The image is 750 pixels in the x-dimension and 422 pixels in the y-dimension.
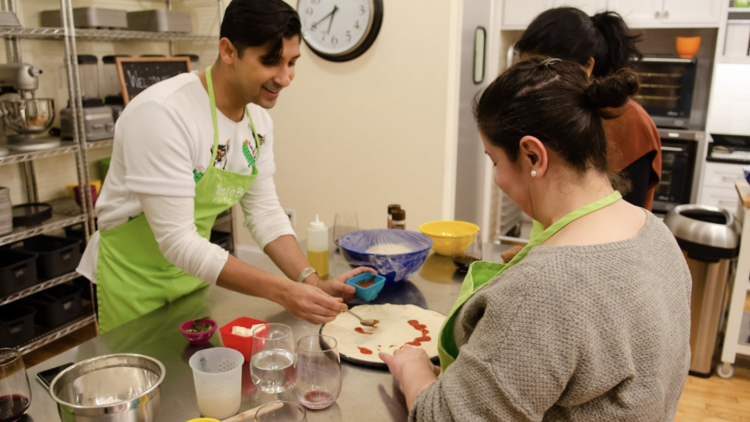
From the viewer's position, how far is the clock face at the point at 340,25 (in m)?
3.51

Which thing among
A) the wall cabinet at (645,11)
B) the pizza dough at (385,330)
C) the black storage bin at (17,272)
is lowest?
the black storage bin at (17,272)

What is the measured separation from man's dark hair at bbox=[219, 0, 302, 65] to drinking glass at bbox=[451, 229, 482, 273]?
827mm

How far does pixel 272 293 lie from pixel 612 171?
0.86 metres

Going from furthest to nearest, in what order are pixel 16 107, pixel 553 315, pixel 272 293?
1. pixel 16 107
2. pixel 272 293
3. pixel 553 315

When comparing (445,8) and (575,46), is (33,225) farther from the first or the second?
(575,46)

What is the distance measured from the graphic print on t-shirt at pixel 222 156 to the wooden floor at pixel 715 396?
87.4 inches

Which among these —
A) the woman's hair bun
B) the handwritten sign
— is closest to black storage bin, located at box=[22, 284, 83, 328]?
the handwritten sign

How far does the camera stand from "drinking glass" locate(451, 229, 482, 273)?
74.3 inches

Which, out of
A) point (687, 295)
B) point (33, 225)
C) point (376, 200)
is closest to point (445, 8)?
point (376, 200)

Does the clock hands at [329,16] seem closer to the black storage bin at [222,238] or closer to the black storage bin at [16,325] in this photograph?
the black storage bin at [222,238]

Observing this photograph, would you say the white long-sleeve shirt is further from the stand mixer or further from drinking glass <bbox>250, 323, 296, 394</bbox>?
the stand mixer

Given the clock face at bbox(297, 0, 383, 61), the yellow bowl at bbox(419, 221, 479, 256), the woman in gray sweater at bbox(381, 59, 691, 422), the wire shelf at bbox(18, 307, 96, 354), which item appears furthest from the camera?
the clock face at bbox(297, 0, 383, 61)

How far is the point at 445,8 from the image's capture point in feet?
11.0

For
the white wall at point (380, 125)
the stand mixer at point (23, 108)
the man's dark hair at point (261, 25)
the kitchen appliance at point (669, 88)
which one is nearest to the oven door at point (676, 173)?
the kitchen appliance at point (669, 88)
